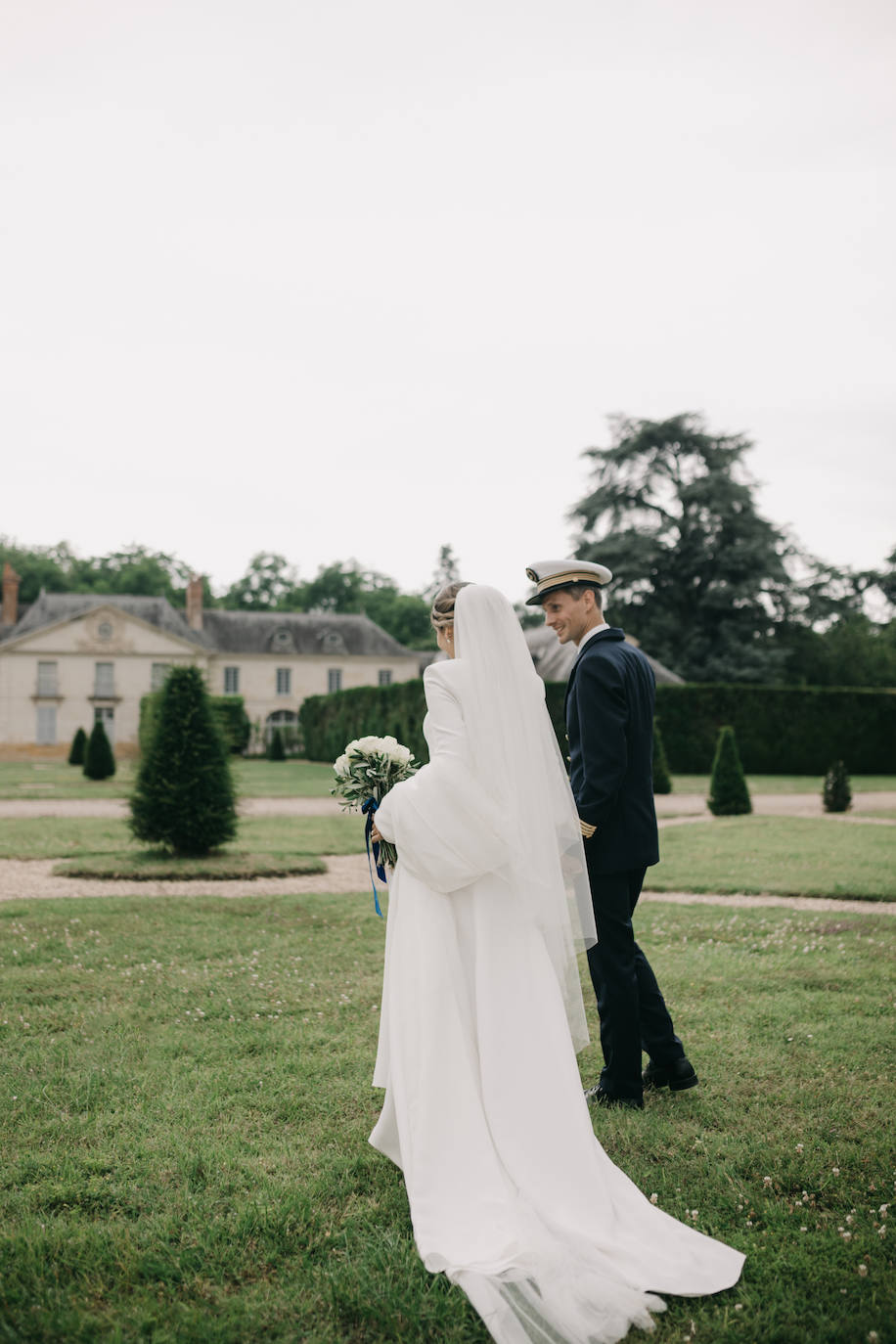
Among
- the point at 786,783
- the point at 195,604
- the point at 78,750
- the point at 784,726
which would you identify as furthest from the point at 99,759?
the point at 195,604

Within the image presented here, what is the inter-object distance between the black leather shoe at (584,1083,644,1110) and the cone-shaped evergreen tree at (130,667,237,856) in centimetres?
778

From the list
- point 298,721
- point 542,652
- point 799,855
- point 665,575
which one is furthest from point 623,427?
point 799,855

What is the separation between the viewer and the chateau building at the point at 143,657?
145 feet

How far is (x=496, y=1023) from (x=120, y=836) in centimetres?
1114

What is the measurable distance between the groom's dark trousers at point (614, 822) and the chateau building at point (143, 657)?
129 feet

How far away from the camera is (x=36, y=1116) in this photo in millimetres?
3713

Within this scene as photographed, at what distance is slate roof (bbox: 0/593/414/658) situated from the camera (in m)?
47.1

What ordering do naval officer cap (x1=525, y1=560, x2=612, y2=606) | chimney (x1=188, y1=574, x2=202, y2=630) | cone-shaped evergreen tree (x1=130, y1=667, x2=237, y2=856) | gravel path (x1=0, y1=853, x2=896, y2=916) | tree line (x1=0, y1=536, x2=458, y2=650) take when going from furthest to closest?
1. tree line (x1=0, y1=536, x2=458, y2=650)
2. chimney (x1=188, y1=574, x2=202, y2=630)
3. cone-shaped evergreen tree (x1=130, y1=667, x2=237, y2=856)
4. gravel path (x1=0, y1=853, x2=896, y2=916)
5. naval officer cap (x1=525, y1=560, x2=612, y2=606)

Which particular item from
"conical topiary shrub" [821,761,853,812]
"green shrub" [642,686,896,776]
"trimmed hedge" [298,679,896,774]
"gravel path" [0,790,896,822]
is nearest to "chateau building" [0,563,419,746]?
"trimmed hedge" [298,679,896,774]

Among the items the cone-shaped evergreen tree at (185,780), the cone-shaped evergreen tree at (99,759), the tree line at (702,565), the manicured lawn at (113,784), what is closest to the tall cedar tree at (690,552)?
the tree line at (702,565)

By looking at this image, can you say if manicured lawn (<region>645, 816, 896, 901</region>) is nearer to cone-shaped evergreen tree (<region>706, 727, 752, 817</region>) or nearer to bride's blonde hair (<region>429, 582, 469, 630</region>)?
cone-shaped evergreen tree (<region>706, 727, 752, 817</region>)

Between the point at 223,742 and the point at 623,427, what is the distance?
3151 cm

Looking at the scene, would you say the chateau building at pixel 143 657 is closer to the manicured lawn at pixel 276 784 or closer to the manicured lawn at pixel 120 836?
the manicured lawn at pixel 276 784

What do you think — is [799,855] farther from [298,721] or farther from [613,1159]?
[298,721]
